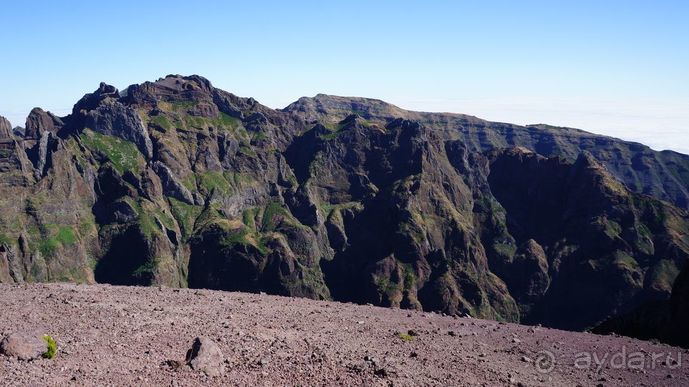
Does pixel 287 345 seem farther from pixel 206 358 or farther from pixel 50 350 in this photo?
pixel 50 350

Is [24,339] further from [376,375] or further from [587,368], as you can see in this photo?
[587,368]

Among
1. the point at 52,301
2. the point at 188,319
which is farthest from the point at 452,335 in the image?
the point at 52,301

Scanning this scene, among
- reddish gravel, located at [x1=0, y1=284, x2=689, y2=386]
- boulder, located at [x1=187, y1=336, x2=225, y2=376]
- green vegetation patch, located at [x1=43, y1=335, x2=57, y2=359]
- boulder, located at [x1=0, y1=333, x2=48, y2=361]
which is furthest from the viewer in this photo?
reddish gravel, located at [x1=0, y1=284, x2=689, y2=386]

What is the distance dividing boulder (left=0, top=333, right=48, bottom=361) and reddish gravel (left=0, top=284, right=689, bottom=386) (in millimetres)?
395

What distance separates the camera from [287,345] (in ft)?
90.7

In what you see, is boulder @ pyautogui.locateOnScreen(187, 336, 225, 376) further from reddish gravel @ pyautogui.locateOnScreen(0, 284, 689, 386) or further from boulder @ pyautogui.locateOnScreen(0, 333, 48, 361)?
boulder @ pyautogui.locateOnScreen(0, 333, 48, 361)

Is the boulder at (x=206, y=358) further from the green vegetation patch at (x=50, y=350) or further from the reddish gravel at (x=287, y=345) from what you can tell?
the green vegetation patch at (x=50, y=350)

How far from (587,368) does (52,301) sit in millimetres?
31472

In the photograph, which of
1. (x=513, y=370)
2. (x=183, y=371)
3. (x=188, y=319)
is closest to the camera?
(x=183, y=371)

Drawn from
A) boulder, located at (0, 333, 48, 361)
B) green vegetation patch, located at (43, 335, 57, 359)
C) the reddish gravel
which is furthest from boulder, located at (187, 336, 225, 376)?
boulder, located at (0, 333, 48, 361)

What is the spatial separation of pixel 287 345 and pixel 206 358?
214 inches

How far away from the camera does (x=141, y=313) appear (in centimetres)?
3120

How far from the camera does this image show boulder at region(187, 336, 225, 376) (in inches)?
893

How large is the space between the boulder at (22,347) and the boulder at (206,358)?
6.13m
